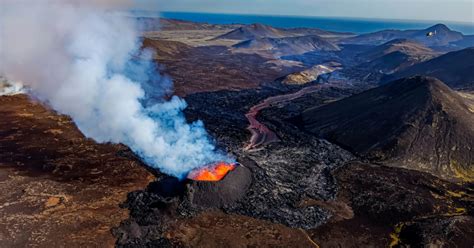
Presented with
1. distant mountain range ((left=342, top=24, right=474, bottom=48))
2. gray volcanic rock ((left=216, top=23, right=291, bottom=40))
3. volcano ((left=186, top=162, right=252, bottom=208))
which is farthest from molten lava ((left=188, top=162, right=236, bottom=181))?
distant mountain range ((left=342, top=24, right=474, bottom=48))

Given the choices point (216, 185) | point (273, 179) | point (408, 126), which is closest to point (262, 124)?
point (408, 126)

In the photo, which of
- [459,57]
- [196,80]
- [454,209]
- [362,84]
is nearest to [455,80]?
[459,57]

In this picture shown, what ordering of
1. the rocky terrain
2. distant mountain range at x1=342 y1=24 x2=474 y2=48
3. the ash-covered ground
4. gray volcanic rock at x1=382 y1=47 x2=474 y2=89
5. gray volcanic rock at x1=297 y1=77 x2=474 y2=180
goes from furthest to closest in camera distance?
distant mountain range at x1=342 y1=24 x2=474 y2=48
gray volcanic rock at x1=382 y1=47 x2=474 y2=89
gray volcanic rock at x1=297 y1=77 x2=474 y2=180
the ash-covered ground
the rocky terrain

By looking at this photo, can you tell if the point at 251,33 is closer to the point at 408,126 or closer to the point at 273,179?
the point at 408,126

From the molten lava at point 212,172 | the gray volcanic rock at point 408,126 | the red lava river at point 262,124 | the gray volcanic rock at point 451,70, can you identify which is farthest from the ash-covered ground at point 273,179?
the gray volcanic rock at point 451,70

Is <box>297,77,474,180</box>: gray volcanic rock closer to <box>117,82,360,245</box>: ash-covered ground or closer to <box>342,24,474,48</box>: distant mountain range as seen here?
<box>117,82,360,245</box>: ash-covered ground
